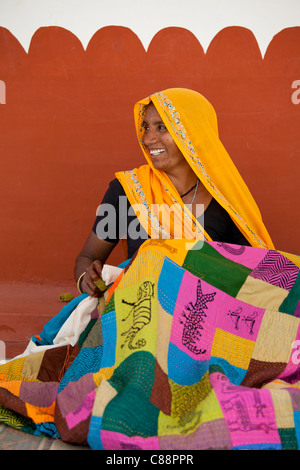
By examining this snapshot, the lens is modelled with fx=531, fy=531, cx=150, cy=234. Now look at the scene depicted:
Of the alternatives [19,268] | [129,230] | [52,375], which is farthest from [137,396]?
[19,268]

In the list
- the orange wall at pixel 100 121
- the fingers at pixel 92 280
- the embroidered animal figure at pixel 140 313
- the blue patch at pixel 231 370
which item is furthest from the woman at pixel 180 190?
the blue patch at pixel 231 370

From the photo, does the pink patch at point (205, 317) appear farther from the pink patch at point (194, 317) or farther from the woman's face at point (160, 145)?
the woman's face at point (160, 145)

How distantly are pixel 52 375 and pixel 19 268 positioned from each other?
1208mm

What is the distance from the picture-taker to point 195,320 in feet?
5.70

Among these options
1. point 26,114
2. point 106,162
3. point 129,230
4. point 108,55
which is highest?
point 108,55

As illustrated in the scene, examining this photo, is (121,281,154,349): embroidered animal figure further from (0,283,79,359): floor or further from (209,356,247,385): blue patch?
(0,283,79,359): floor

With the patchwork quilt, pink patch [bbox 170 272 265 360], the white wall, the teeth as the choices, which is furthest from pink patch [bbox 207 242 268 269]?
the white wall

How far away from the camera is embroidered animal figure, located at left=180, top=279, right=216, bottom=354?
168 cm

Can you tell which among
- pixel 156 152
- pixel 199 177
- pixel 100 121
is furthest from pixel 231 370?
pixel 100 121

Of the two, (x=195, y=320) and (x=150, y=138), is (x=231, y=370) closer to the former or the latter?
(x=195, y=320)

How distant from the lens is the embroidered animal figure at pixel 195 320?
1679 mm
